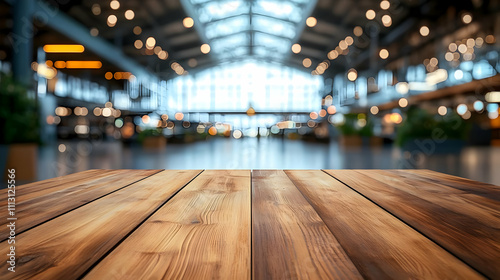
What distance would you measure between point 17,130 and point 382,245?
165 inches

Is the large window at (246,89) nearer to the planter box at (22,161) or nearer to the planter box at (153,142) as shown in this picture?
the planter box at (153,142)

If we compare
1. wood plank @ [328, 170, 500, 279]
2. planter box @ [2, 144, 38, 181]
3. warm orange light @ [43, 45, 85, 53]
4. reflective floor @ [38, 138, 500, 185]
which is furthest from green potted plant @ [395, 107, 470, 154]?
warm orange light @ [43, 45, 85, 53]

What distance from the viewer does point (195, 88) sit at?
28.7m

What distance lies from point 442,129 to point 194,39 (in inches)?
622

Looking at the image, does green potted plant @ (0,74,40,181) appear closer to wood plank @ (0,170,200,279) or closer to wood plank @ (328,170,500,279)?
wood plank @ (0,170,200,279)

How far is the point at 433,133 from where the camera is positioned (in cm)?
711

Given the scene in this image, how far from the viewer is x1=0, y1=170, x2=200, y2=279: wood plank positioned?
1.48ft

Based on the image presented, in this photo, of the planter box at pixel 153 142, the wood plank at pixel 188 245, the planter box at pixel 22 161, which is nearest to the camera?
the wood plank at pixel 188 245

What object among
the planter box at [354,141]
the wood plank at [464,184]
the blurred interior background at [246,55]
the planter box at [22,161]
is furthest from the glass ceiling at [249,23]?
the wood plank at [464,184]

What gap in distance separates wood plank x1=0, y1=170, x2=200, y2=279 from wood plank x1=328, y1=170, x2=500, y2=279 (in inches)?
21.5

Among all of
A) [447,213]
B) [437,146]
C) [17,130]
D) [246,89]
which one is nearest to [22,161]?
[17,130]

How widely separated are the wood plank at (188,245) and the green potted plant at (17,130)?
3.42 metres

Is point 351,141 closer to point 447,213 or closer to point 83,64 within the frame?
point 447,213

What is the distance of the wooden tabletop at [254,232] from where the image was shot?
0.46m
